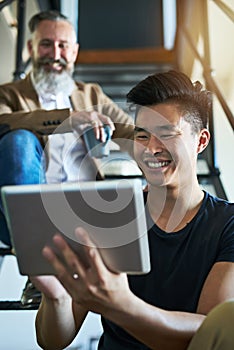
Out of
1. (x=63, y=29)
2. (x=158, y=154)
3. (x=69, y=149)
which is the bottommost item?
(x=69, y=149)

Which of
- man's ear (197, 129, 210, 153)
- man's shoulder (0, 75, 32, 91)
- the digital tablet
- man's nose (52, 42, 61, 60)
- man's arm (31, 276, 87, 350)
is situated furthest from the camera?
man's nose (52, 42, 61, 60)

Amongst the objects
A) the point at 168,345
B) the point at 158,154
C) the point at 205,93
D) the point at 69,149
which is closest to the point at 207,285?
the point at 168,345

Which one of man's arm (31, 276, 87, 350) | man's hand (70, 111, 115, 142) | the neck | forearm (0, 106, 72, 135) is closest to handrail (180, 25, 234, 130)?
man's hand (70, 111, 115, 142)

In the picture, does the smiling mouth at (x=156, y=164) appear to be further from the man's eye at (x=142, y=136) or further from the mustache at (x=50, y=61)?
the mustache at (x=50, y=61)

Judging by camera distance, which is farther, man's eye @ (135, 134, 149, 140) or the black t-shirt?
man's eye @ (135, 134, 149, 140)

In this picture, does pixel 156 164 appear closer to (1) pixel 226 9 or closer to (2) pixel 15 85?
(1) pixel 226 9

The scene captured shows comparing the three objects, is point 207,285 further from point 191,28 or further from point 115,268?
point 191,28

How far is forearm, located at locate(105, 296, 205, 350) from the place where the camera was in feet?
2.85

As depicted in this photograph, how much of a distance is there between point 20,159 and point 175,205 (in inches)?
28.8

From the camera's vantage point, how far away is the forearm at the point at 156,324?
34.2 inches

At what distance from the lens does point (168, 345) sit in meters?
0.92

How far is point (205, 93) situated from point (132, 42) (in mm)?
3492

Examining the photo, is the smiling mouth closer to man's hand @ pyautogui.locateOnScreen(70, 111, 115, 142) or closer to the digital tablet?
the digital tablet

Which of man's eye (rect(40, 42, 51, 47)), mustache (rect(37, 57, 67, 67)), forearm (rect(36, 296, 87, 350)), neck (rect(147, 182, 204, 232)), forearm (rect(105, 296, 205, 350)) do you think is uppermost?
man's eye (rect(40, 42, 51, 47))
